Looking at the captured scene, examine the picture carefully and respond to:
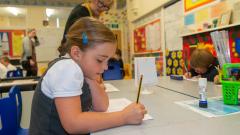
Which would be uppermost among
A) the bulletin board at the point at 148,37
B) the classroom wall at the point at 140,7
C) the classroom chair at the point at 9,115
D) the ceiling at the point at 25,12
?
the ceiling at the point at 25,12

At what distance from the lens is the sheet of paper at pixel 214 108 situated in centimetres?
81

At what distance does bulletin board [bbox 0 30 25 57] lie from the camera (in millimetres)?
5371

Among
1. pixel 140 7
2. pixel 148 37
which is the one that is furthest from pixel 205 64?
pixel 140 7

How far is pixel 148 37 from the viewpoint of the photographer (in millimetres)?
4176

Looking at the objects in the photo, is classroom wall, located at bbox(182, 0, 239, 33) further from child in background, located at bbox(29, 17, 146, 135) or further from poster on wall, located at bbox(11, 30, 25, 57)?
poster on wall, located at bbox(11, 30, 25, 57)

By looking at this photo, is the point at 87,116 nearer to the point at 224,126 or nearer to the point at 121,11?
the point at 224,126

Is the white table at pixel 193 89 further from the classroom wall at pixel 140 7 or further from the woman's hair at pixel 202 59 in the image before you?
the classroom wall at pixel 140 7

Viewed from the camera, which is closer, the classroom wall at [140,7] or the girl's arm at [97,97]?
the girl's arm at [97,97]

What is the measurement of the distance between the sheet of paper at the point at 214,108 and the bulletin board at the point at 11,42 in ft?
17.5

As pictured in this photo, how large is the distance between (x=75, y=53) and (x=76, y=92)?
0.57ft

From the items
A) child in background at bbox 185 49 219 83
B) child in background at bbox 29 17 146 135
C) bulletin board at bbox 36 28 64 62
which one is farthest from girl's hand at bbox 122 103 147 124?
bulletin board at bbox 36 28 64 62

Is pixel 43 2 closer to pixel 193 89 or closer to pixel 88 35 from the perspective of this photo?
pixel 193 89

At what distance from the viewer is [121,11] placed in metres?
5.91

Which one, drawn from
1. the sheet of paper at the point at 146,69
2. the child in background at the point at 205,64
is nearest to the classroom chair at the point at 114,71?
the child in background at the point at 205,64
